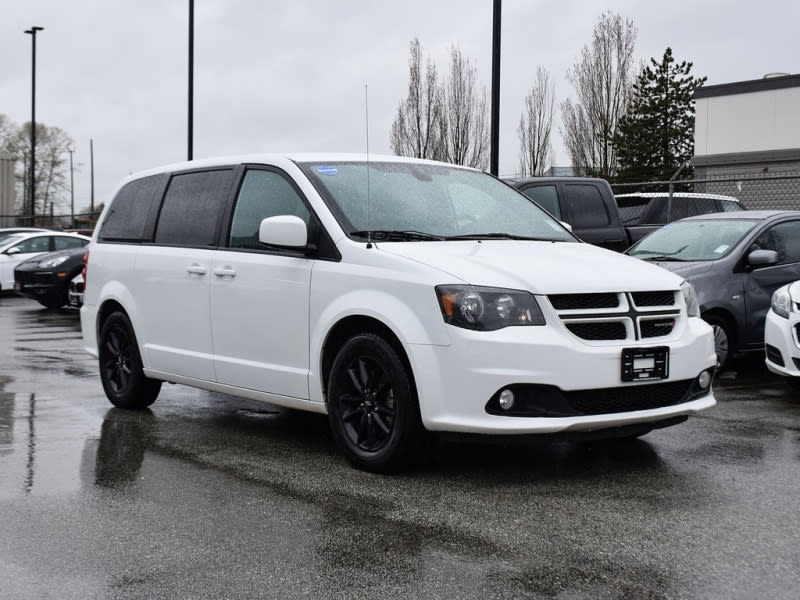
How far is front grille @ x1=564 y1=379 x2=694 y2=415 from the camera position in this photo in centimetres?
537

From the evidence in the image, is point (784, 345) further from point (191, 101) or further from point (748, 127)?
point (748, 127)

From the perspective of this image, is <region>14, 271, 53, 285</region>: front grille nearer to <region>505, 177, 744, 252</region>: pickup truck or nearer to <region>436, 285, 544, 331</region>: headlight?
<region>505, 177, 744, 252</region>: pickup truck

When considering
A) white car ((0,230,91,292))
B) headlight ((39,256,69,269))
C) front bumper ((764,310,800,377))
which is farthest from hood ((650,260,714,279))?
white car ((0,230,91,292))

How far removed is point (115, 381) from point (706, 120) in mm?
31685

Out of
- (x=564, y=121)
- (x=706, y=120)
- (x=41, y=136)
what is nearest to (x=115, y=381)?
(x=706, y=120)

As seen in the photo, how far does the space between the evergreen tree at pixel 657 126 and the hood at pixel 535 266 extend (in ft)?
123

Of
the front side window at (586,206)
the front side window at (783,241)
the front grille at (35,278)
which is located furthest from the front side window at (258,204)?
the front grille at (35,278)

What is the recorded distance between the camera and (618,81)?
44000 mm

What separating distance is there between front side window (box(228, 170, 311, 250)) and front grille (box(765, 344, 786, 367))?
4.49 m

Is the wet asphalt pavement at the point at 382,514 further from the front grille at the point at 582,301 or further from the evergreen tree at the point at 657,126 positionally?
the evergreen tree at the point at 657,126

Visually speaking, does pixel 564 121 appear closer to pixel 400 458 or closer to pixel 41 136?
pixel 400 458

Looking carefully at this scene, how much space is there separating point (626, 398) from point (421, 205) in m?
1.81

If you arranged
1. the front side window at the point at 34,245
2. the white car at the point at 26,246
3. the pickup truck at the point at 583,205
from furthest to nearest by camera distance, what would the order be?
the front side window at the point at 34,245 → the white car at the point at 26,246 → the pickup truck at the point at 583,205

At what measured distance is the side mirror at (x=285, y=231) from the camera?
6.00m
